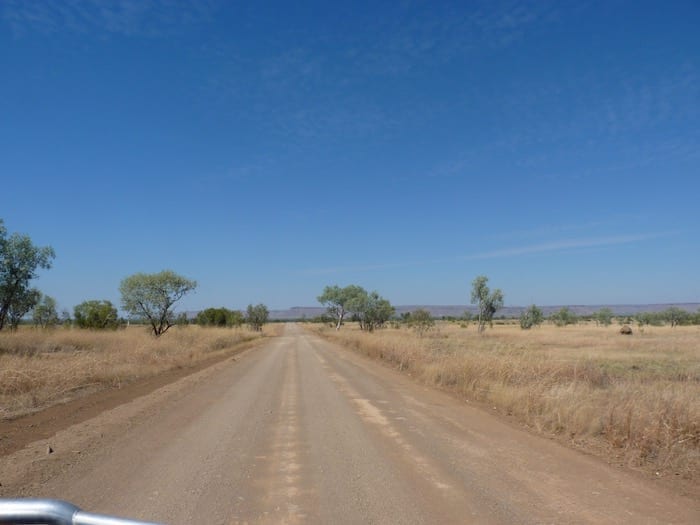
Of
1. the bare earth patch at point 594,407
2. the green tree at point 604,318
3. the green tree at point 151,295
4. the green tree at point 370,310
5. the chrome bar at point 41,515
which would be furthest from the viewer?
the green tree at point 604,318

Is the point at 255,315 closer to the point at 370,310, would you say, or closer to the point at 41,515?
the point at 370,310

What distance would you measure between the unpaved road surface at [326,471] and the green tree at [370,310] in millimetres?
60566

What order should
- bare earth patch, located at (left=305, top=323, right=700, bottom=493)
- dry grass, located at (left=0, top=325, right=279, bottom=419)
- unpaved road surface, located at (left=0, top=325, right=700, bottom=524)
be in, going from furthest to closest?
dry grass, located at (left=0, top=325, right=279, bottom=419), bare earth patch, located at (left=305, top=323, right=700, bottom=493), unpaved road surface, located at (left=0, top=325, right=700, bottom=524)

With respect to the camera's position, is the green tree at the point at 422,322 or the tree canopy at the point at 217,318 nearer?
the green tree at the point at 422,322

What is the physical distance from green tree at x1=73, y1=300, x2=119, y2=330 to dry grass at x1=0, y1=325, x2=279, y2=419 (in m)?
19.9

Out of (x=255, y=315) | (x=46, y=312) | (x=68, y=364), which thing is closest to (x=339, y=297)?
(x=255, y=315)

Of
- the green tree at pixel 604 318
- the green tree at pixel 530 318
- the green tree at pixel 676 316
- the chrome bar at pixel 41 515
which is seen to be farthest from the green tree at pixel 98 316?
the green tree at pixel 676 316

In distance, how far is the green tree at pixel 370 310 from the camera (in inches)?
2908

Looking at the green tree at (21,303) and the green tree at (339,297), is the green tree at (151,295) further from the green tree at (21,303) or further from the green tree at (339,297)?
the green tree at (339,297)

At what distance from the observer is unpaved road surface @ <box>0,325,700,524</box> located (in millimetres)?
5074

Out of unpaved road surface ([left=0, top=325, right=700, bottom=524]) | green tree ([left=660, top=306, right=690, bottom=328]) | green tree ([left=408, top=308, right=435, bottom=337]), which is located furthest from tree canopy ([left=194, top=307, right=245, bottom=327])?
green tree ([left=660, top=306, right=690, bottom=328])

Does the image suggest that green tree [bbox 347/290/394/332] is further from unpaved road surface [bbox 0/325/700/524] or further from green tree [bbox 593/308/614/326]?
unpaved road surface [bbox 0/325/700/524]

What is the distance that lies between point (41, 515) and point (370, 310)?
239 ft

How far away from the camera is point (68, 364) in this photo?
15.9 meters
